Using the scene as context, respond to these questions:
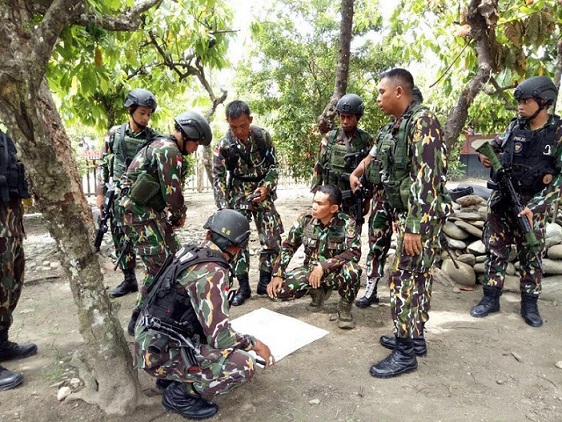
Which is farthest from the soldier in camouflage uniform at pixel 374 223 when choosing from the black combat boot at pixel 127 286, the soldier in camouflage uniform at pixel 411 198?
the black combat boot at pixel 127 286

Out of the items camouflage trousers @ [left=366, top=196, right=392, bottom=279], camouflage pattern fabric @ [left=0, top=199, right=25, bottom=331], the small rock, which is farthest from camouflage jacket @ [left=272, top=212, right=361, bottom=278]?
camouflage pattern fabric @ [left=0, top=199, right=25, bottom=331]

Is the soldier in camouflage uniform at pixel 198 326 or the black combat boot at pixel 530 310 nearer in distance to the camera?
the soldier in camouflage uniform at pixel 198 326

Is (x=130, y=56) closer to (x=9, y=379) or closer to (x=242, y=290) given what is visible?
(x=242, y=290)

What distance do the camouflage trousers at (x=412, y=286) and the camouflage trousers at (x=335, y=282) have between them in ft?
2.31

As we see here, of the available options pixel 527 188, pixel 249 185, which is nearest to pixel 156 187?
pixel 249 185

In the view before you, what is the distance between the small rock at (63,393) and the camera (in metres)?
2.54

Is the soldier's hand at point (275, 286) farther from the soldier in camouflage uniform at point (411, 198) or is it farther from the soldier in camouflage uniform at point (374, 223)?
the soldier in camouflage uniform at point (411, 198)

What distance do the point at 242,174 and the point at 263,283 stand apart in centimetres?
115

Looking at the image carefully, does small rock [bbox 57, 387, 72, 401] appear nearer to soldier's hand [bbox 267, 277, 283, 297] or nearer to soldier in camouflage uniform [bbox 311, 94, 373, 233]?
soldier's hand [bbox 267, 277, 283, 297]

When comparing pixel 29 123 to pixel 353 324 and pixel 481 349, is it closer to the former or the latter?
pixel 353 324

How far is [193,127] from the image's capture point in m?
3.03

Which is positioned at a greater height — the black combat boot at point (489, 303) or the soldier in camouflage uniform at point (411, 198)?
the soldier in camouflage uniform at point (411, 198)

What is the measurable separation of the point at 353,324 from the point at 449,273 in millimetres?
1762

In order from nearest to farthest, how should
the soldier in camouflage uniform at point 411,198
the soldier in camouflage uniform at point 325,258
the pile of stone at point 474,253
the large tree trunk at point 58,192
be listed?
the large tree trunk at point 58,192 < the soldier in camouflage uniform at point 411,198 < the soldier in camouflage uniform at point 325,258 < the pile of stone at point 474,253
